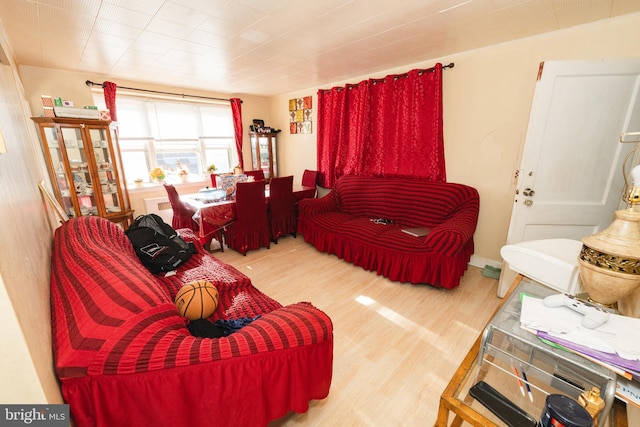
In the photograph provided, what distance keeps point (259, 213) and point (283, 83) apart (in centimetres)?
221

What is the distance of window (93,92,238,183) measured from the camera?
13.0 ft

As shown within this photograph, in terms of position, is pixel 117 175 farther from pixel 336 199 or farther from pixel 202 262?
pixel 336 199

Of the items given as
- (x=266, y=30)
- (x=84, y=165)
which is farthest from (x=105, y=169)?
(x=266, y=30)

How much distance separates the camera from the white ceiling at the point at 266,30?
1.76 m

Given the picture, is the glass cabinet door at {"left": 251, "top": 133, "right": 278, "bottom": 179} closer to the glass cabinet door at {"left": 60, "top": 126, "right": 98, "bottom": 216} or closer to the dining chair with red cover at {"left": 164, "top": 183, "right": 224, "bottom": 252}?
the dining chair with red cover at {"left": 164, "top": 183, "right": 224, "bottom": 252}

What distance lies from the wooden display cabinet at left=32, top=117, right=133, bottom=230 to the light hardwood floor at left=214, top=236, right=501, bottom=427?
6.61ft

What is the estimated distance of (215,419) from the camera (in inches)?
35.2

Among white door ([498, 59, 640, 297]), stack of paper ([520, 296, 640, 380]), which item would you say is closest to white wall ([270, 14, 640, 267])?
white door ([498, 59, 640, 297])

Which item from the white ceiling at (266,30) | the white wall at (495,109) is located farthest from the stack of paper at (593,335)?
the white wall at (495,109)

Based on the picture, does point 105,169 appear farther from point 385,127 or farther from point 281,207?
point 385,127

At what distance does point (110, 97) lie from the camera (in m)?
3.53

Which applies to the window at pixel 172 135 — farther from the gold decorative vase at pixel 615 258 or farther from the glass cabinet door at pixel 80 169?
the gold decorative vase at pixel 615 258

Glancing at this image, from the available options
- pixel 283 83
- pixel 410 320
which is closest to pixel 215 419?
pixel 410 320

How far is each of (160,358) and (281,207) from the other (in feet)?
9.42
